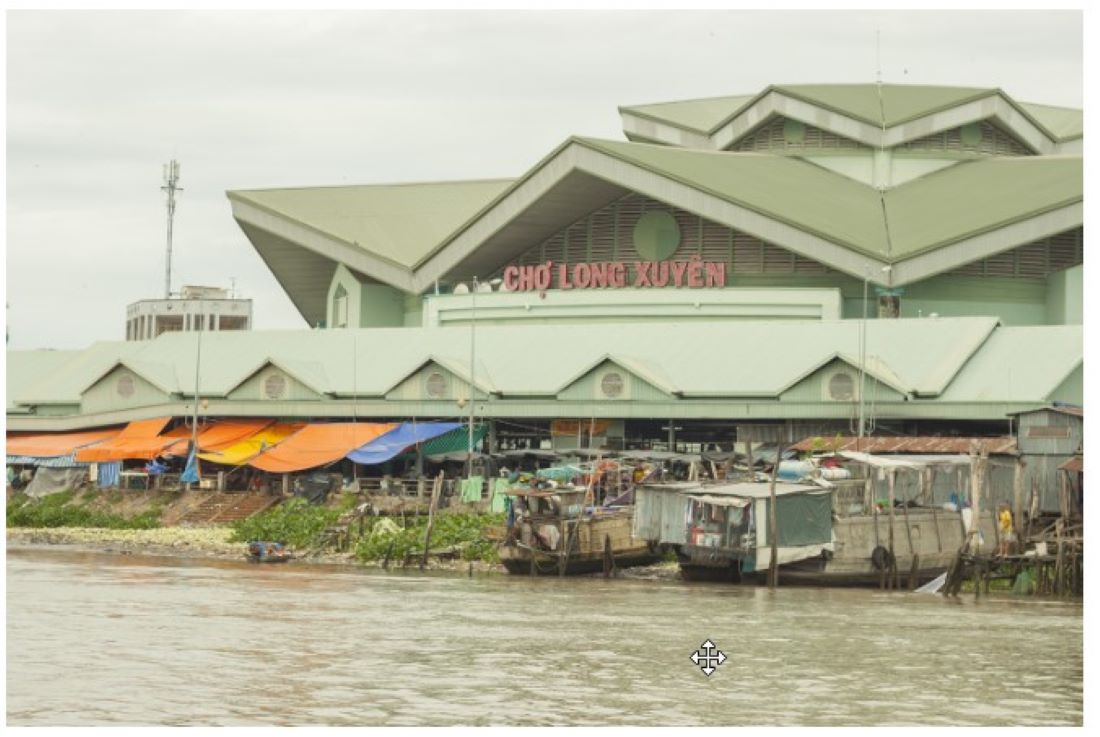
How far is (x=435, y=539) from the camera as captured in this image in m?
48.7

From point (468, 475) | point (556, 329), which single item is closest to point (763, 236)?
point (556, 329)

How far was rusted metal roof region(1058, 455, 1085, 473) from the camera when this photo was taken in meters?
45.2

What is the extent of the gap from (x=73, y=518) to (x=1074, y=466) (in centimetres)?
2721

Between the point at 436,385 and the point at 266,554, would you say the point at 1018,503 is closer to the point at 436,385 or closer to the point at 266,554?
the point at 266,554

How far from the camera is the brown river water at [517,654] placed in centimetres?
2645

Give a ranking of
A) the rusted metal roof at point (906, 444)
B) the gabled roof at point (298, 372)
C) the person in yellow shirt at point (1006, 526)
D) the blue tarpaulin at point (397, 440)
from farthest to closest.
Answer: the gabled roof at point (298, 372) → the blue tarpaulin at point (397, 440) → the rusted metal roof at point (906, 444) → the person in yellow shirt at point (1006, 526)

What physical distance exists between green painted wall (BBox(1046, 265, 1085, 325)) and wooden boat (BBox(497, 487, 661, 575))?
69.9 ft

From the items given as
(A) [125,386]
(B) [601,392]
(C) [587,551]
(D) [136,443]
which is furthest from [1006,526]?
(A) [125,386]

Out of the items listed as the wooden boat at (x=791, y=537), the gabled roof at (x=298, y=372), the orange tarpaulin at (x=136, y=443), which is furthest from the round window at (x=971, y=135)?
the wooden boat at (x=791, y=537)

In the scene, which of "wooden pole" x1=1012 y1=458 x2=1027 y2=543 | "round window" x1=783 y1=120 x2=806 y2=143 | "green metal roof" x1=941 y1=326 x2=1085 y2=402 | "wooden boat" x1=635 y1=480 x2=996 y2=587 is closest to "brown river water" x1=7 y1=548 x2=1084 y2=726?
"wooden boat" x1=635 y1=480 x2=996 y2=587

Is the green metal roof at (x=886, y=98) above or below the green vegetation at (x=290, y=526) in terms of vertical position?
above

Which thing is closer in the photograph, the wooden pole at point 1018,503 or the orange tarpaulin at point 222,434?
the wooden pole at point 1018,503

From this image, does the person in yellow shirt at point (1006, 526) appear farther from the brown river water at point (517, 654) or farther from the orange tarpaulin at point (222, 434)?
the orange tarpaulin at point (222, 434)

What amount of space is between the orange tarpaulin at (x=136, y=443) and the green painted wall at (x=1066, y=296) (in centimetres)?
2576
